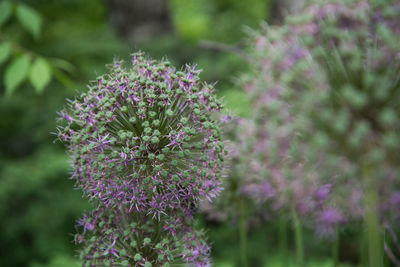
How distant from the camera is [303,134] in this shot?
151 cm

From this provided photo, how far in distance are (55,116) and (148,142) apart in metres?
3.72

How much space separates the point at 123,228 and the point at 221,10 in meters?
16.9

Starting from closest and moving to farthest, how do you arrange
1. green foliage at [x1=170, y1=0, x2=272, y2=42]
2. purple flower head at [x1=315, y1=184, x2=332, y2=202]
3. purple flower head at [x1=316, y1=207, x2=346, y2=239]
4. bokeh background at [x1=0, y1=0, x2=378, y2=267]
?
1. purple flower head at [x1=315, y1=184, x2=332, y2=202]
2. purple flower head at [x1=316, y1=207, x2=346, y2=239]
3. bokeh background at [x1=0, y1=0, x2=378, y2=267]
4. green foliage at [x1=170, y1=0, x2=272, y2=42]

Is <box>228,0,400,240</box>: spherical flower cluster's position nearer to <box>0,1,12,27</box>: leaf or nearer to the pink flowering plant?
the pink flowering plant

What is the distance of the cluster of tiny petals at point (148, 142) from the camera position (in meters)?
1.64

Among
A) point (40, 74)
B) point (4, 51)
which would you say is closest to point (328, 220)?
point (40, 74)

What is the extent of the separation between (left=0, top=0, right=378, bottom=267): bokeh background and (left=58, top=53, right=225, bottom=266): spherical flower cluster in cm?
145

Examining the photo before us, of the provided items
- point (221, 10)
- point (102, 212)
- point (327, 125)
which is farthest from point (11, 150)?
point (221, 10)

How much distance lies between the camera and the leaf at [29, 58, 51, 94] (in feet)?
8.44

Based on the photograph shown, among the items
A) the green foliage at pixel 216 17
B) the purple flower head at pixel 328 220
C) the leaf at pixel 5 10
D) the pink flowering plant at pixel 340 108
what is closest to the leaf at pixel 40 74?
the leaf at pixel 5 10

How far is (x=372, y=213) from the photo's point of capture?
1437 mm

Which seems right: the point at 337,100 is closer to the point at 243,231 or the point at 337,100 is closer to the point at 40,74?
the point at 243,231

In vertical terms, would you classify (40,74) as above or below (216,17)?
below

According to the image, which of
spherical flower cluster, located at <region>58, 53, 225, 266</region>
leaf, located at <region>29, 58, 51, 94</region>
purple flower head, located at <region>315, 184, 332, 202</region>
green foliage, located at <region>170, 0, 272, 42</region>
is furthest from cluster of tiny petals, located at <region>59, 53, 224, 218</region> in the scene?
green foliage, located at <region>170, 0, 272, 42</region>
